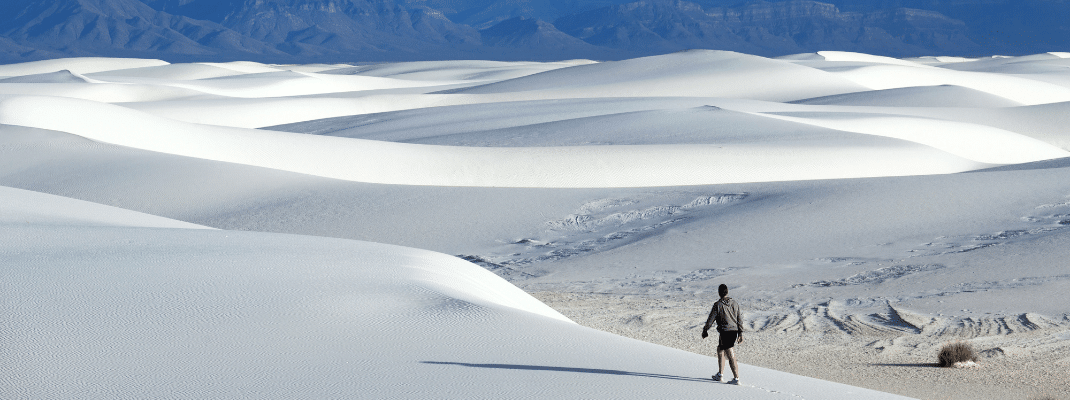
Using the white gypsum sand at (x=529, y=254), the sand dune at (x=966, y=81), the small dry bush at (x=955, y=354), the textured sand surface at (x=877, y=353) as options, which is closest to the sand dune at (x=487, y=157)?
the white gypsum sand at (x=529, y=254)

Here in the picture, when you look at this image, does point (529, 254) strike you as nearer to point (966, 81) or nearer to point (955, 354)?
point (955, 354)

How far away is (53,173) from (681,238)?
1230 centimetres

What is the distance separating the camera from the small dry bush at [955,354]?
30.1ft

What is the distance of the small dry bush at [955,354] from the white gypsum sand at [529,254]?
18 cm

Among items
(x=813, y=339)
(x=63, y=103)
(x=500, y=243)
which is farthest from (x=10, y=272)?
(x=63, y=103)

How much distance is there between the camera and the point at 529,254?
52.4 feet

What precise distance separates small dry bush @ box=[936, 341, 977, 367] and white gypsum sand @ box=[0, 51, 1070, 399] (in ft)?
0.60

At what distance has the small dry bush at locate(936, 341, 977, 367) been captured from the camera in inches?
361

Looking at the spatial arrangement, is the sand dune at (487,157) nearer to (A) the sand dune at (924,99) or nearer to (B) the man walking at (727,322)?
(B) the man walking at (727,322)

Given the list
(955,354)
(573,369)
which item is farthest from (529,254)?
(573,369)

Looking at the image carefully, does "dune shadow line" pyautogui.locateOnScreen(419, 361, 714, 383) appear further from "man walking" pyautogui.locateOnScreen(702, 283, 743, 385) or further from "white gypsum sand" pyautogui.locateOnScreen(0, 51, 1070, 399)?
"man walking" pyautogui.locateOnScreen(702, 283, 743, 385)

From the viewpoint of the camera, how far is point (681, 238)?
621 inches

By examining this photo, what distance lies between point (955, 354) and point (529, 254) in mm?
7800

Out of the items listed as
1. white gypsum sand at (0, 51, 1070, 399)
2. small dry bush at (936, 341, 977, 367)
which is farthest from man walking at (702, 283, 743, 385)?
small dry bush at (936, 341, 977, 367)
